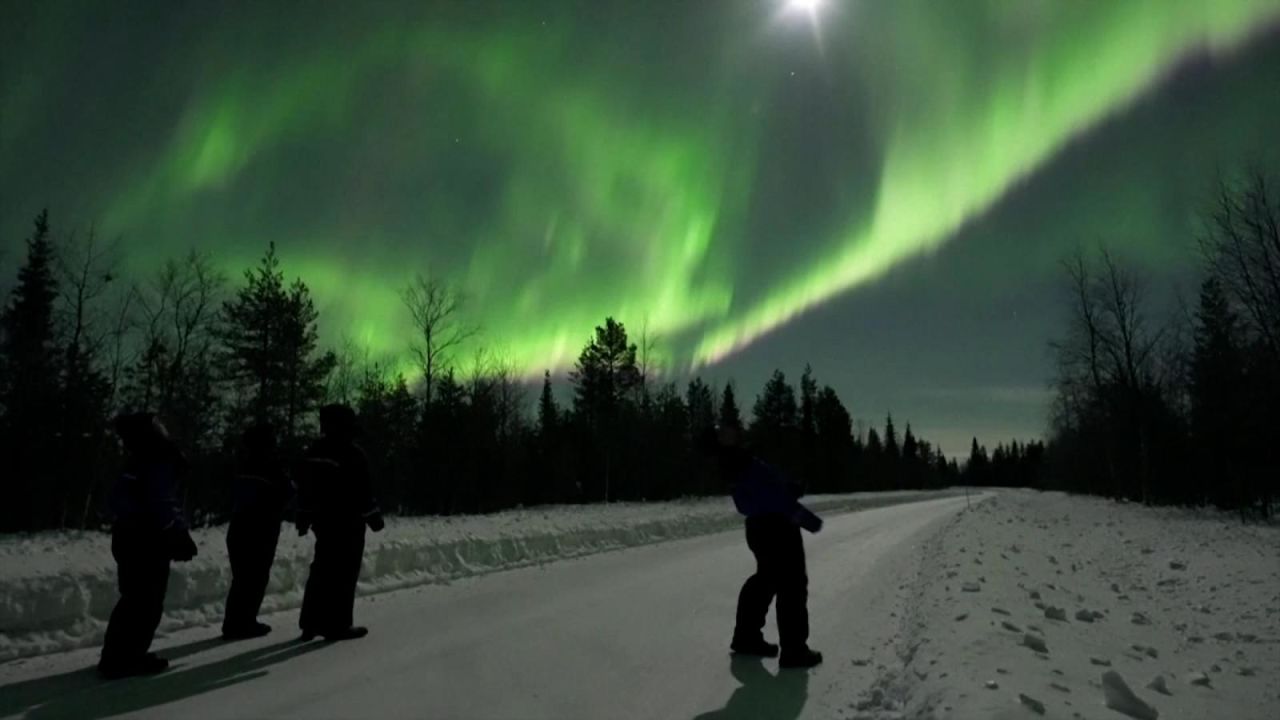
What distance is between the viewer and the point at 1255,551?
15906 millimetres

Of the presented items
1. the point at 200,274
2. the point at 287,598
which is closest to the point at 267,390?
the point at 200,274

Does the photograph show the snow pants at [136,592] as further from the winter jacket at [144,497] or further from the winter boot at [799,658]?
the winter boot at [799,658]

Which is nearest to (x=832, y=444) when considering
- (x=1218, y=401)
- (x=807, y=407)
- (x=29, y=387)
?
(x=807, y=407)

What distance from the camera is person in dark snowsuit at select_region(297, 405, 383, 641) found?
22.0ft

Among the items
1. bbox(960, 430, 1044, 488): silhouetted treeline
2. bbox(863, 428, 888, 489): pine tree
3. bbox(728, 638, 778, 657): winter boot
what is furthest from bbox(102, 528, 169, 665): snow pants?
bbox(960, 430, 1044, 488): silhouetted treeline

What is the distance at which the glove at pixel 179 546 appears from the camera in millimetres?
5715

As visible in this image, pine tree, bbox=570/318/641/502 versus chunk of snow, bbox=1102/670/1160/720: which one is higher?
pine tree, bbox=570/318/641/502

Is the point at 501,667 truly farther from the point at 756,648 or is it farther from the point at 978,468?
the point at 978,468

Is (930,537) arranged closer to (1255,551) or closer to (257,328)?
(1255,551)

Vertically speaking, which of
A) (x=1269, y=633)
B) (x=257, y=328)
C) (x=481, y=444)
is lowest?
(x=1269, y=633)

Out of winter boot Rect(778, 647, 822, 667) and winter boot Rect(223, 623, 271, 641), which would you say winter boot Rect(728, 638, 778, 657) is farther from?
winter boot Rect(223, 623, 271, 641)

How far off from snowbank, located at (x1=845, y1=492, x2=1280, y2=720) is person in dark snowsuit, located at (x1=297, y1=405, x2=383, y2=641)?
4.70 meters

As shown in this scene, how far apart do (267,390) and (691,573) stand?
2890 cm

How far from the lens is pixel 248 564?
700 cm
